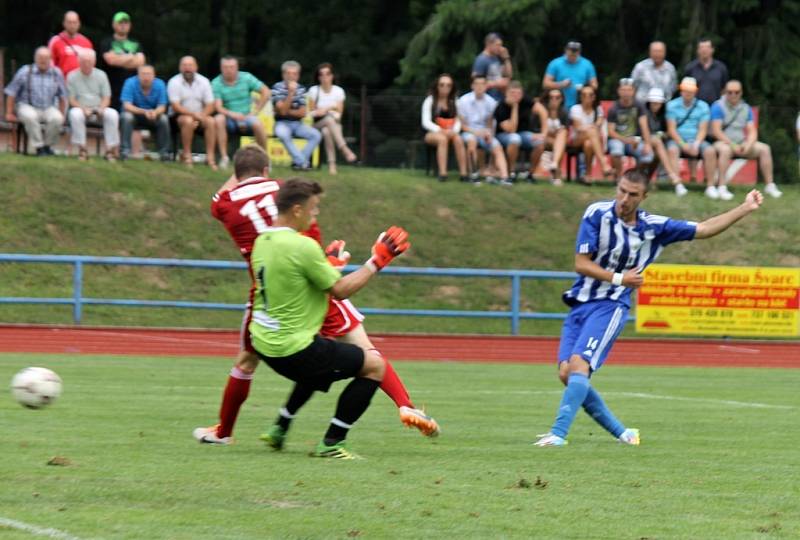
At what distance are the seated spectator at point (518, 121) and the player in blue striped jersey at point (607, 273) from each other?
557 inches

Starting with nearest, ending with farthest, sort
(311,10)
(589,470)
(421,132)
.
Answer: (589,470)
(421,132)
(311,10)

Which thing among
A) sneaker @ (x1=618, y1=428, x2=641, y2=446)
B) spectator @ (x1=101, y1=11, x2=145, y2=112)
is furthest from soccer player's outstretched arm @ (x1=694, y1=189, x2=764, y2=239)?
spectator @ (x1=101, y1=11, x2=145, y2=112)

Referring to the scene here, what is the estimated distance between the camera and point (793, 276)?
2252cm

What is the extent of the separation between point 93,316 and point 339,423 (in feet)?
45.2

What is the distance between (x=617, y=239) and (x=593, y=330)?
61 centimetres

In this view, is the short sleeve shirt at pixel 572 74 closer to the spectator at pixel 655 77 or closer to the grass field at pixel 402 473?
the spectator at pixel 655 77

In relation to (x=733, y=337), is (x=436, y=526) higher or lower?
higher

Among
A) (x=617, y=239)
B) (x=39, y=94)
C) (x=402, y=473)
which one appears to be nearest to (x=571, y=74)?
(x=39, y=94)

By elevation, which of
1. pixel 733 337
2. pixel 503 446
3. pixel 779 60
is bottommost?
pixel 733 337

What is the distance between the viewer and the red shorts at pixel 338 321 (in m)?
9.34

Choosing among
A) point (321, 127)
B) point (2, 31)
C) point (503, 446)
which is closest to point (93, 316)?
point (321, 127)

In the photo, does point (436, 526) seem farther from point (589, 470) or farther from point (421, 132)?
point (421, 132)

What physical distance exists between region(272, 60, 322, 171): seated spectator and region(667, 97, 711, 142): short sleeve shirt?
5678mm

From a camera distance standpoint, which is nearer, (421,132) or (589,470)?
(589,470)
